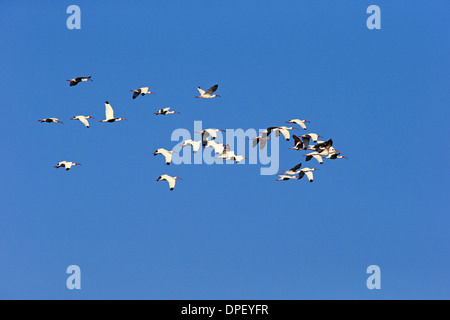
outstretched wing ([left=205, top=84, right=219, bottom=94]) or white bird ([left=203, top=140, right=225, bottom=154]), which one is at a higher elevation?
outstretched wing ([left=205, top=84, right=219, bottom=94])

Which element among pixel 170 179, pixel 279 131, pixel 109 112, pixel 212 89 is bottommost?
pixel 170 179

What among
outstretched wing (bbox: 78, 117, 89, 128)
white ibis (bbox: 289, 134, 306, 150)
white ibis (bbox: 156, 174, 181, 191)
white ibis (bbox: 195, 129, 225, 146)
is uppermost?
outstretched wing (bbox: 78, 117, 89, 128)

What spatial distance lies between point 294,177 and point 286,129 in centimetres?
276

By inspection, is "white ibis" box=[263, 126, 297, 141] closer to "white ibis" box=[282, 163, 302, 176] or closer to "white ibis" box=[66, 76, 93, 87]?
"white ibis" box=[282, 163, 302, 176]

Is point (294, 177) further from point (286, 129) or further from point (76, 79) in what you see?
point (76, 79)

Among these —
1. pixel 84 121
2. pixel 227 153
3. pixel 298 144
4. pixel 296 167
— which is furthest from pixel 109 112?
pixel 296 167

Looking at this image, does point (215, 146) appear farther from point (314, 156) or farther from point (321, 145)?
point (321, 145)

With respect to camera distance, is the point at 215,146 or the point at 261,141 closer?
the point at 261,141

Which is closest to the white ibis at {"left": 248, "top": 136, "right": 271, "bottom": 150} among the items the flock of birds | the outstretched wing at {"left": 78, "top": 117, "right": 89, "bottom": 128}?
the flock of birds

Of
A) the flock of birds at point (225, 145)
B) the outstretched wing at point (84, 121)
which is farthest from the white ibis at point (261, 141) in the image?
the outstretched wing at point (84, 121)

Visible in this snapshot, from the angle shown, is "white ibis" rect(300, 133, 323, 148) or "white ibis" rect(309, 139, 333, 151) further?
"white ibis" rect(300, 133, 323, 148)

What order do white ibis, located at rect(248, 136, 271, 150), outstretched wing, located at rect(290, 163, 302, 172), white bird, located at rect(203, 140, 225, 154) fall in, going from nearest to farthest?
1. outstretched wing, located at rect(290, 163, 302, 172)
2. white ibis, located at rect(248, 136, 271, 150)
3. white bird, located at rect(203, 140, 225, 154)

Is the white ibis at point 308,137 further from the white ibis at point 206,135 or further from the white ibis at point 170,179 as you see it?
the white ibis at point 170,179

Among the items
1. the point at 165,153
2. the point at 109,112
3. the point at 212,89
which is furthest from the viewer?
the point at 109,112
